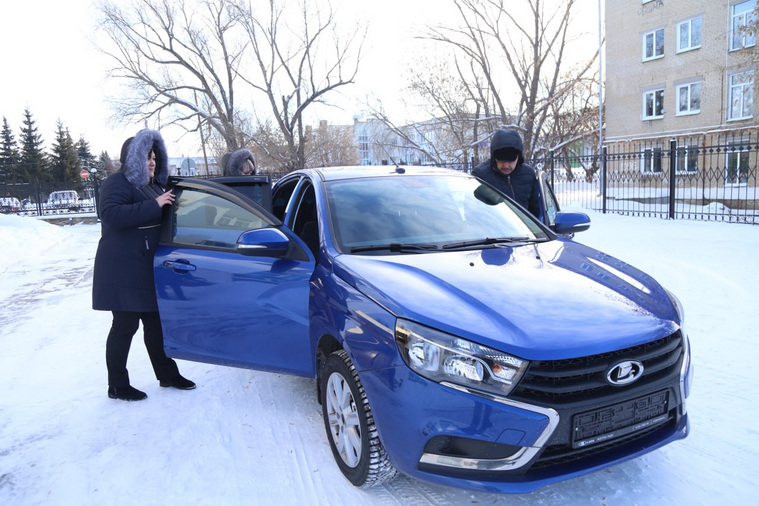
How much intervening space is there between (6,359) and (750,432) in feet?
18.9

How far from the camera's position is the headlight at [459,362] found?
2020mm

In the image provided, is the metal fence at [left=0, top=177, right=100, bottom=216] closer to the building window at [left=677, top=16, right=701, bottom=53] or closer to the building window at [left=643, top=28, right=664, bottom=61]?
the building window at [left=643, top=28, right=664, bottom=61]

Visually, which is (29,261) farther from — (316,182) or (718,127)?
(718,127)

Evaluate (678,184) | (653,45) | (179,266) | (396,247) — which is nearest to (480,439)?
(396,247)

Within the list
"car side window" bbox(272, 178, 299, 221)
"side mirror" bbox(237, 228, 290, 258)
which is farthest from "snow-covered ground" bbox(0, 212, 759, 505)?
"car side window" bbox(272, 178, 299, 221)

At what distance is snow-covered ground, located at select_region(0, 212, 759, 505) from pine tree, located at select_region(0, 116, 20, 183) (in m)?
57.9

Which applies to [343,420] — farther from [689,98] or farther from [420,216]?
[689,98]

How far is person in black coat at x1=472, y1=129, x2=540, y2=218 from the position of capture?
475cm

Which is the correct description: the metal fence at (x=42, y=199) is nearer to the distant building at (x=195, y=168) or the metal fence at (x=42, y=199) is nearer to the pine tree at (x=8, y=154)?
the distant building at (x=195, y=168)

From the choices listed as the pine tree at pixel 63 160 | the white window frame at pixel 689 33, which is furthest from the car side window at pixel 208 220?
the pine tree at pixel 63 160

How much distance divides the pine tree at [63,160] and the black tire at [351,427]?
62.0m

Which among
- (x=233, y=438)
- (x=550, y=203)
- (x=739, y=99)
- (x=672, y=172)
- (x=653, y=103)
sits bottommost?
(x=233, y=438)

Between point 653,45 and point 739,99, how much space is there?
5.51 meters

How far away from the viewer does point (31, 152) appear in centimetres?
5541
